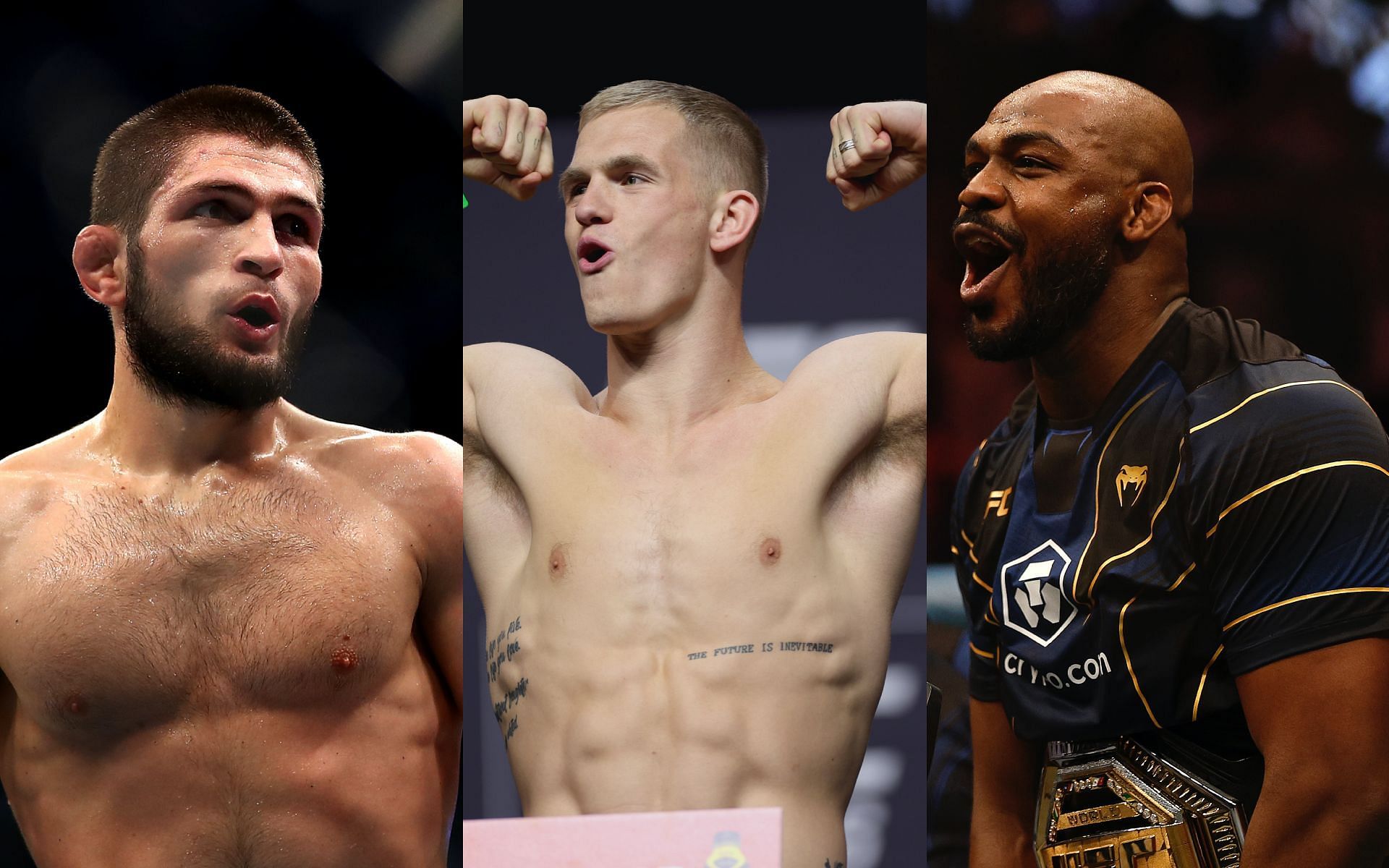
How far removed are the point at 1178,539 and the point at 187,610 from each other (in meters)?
1.83

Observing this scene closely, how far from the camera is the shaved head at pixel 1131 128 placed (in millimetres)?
2586

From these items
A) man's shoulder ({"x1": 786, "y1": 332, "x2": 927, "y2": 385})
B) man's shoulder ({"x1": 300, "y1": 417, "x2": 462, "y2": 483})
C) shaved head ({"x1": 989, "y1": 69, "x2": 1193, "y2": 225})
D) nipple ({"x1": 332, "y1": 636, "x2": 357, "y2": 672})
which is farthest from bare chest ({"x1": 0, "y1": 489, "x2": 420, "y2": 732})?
shaved head ({"x1": 989, "y1": 69, "x2": 1193, "y2": 225})

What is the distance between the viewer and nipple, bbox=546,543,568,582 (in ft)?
8.11

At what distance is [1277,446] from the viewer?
247cm

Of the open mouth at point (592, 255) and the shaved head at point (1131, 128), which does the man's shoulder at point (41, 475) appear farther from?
the shaved head at point (1131, 128)

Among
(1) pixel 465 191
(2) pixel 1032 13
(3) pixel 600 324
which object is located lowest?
(3) pixel 600 324

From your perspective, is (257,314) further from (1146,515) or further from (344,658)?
(1146,515)

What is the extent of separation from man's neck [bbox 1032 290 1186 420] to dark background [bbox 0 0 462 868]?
3.91 ft

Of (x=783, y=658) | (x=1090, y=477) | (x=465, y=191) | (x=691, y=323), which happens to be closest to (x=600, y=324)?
(x=691, y=323)

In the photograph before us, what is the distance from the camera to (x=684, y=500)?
2480 millimetres

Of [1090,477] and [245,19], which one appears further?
[245,19]

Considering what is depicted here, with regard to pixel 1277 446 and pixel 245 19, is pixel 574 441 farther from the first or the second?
pixel 1277 446

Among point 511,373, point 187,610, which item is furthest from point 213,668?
point 511,373

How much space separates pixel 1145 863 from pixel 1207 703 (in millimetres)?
312
